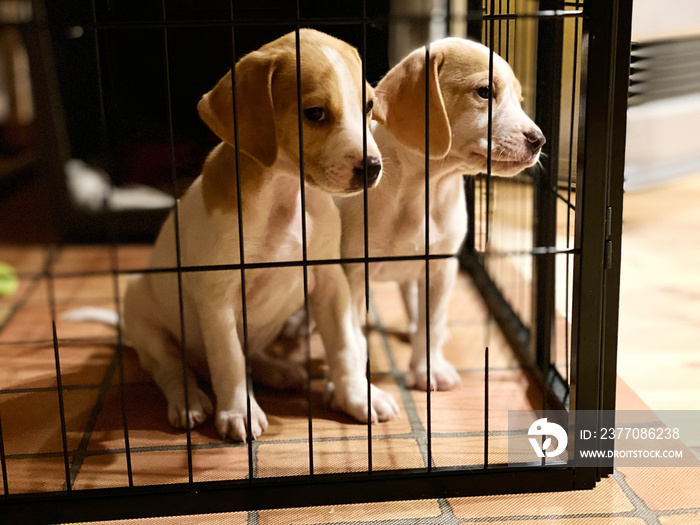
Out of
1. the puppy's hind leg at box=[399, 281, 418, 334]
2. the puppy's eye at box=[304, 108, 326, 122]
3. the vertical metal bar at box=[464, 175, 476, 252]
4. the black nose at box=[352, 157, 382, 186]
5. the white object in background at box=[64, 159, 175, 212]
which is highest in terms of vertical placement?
the puppy's eye at box=[304, 108, 326, 122]

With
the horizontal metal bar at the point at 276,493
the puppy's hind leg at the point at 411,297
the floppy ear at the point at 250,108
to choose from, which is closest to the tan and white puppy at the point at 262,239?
the floppy ear at the point at 250,108

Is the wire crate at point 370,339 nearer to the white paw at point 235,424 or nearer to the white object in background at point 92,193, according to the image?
the white paw at point 235,424

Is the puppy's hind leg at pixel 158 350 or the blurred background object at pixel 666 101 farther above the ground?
the blurred background object at pixel 666 101

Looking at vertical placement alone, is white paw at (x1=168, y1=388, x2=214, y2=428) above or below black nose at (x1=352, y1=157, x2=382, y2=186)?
below

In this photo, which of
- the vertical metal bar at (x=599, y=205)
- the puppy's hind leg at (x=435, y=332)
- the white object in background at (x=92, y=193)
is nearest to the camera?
the vertical metal bar at (x=599, y=205)

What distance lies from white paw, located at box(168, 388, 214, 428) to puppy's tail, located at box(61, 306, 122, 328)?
573 mm

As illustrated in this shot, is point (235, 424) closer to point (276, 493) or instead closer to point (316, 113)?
point (276, 493)

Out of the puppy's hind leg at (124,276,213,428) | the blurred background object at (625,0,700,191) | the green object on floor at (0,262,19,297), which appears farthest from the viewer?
the blurred background object at (625,0,700,191)

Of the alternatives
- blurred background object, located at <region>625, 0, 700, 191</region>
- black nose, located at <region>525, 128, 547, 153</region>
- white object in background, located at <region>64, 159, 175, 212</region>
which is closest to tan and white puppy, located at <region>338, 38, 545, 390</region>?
black nose, located at <region>525, 128, 547, 153</region>

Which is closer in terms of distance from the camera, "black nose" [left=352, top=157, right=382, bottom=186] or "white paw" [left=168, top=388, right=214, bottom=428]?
"black nose" [left=352, top=157, right=382, bottom=186]

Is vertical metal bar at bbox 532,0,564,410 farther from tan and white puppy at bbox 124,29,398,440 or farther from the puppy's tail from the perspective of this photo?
the puppy's tail

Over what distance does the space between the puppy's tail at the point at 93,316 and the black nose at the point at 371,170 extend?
3.44ft

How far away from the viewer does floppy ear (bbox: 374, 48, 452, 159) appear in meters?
1.42

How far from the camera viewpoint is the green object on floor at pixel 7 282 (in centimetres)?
251
